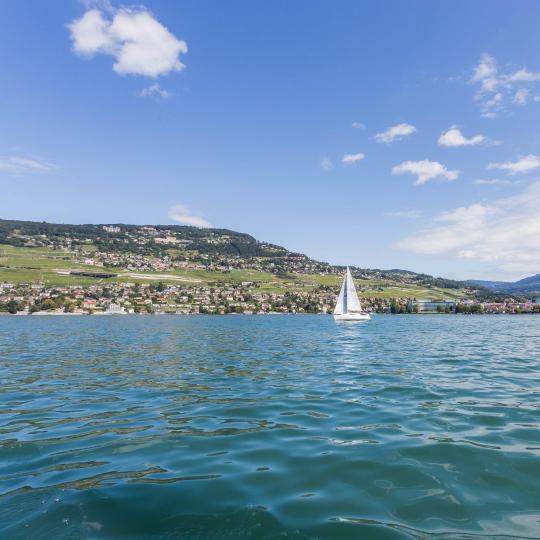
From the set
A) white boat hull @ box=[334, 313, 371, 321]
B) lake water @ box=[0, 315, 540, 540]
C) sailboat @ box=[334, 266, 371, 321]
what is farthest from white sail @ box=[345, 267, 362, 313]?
lake water @ box=[0, 315, 540, 540]

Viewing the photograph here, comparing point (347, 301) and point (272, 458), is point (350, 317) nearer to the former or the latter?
point (347, 301)

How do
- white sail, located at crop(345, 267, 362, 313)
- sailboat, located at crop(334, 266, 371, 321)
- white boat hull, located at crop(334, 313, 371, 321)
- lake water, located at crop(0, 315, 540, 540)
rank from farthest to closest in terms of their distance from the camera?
white sail, located at crop(345, 267, 362, 313)
sailboat, located at crop(334, 266, 371, 321)
white boat hull, located at crop(334, 313, 371, 321)
lake water, located at crop(0, 315, 540, 540)

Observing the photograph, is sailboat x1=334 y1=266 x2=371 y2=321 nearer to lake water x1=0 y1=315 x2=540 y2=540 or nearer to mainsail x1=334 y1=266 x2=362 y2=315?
mainsail x1=334 y1=266 x2=362 y2=315

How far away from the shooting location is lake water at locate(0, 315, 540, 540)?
19.6ft

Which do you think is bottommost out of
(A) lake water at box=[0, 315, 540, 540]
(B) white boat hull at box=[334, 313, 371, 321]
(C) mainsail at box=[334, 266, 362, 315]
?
(B) white boat hull at box=[334, 313, 371, 321]

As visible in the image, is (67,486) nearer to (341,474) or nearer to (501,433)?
(341,474)

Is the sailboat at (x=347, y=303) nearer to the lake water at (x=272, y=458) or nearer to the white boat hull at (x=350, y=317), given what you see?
the white boat hull at (x=350, y=317)

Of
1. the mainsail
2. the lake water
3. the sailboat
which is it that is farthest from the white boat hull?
the lake water

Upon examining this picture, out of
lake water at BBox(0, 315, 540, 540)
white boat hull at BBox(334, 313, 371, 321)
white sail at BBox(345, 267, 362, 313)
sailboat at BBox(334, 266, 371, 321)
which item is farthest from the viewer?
white sail at BBox(345, 267, 362, 313)

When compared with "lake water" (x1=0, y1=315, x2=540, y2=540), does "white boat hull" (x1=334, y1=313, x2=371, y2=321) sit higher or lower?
lower

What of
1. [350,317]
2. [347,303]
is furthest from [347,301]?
[350,317]

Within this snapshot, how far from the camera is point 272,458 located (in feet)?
28.3

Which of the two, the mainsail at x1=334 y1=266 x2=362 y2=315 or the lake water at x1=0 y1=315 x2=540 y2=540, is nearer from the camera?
the lake water at x1=0 y1=315 x2=540 y2=540

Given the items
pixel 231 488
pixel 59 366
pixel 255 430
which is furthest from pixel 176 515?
pixel 59 366
